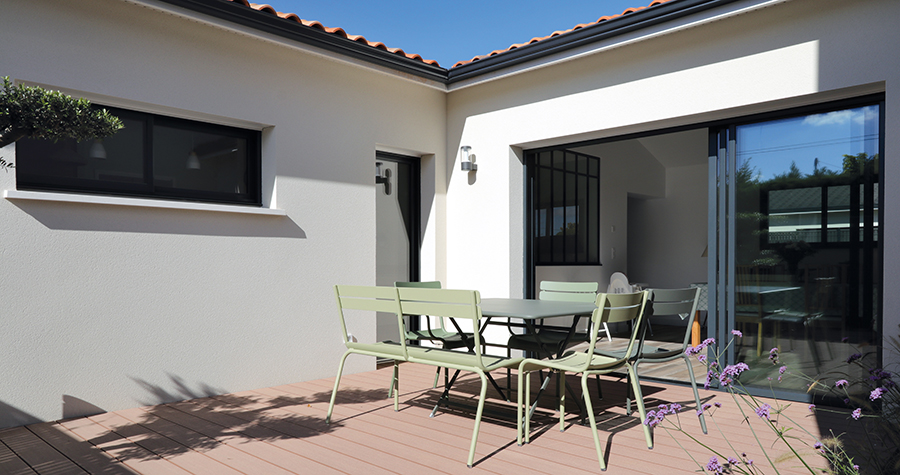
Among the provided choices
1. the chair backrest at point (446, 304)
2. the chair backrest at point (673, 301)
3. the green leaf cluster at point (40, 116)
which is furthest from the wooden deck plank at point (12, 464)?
the chair backrest at point (673, 301)

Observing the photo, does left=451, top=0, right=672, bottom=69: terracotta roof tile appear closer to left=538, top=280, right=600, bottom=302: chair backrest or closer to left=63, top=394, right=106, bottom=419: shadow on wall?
left=538, top=280, right=600, bottom=302: chair backrest

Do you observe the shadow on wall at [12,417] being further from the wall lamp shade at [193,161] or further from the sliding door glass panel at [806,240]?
the sliding door glass panel at [806,240]

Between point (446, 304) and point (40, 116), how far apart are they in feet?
6.50

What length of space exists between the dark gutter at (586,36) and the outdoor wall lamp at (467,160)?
2.12ft

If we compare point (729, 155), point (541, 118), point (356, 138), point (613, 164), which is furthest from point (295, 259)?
point (613, 164)

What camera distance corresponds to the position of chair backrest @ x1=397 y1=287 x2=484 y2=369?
304 cm

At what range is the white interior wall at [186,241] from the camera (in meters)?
3.72

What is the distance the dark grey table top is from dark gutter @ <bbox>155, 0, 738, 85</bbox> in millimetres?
2132

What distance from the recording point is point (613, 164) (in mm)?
9008

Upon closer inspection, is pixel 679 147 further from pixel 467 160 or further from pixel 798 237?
pixel 798 237

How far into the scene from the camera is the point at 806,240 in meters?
4.18

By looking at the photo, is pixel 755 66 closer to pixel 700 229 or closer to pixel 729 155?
pixel 729 155

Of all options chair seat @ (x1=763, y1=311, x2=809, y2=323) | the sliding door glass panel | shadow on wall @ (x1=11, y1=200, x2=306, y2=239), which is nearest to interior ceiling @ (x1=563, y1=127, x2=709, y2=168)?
the sliding door glass panel

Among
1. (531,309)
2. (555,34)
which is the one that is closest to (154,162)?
(531,309)
